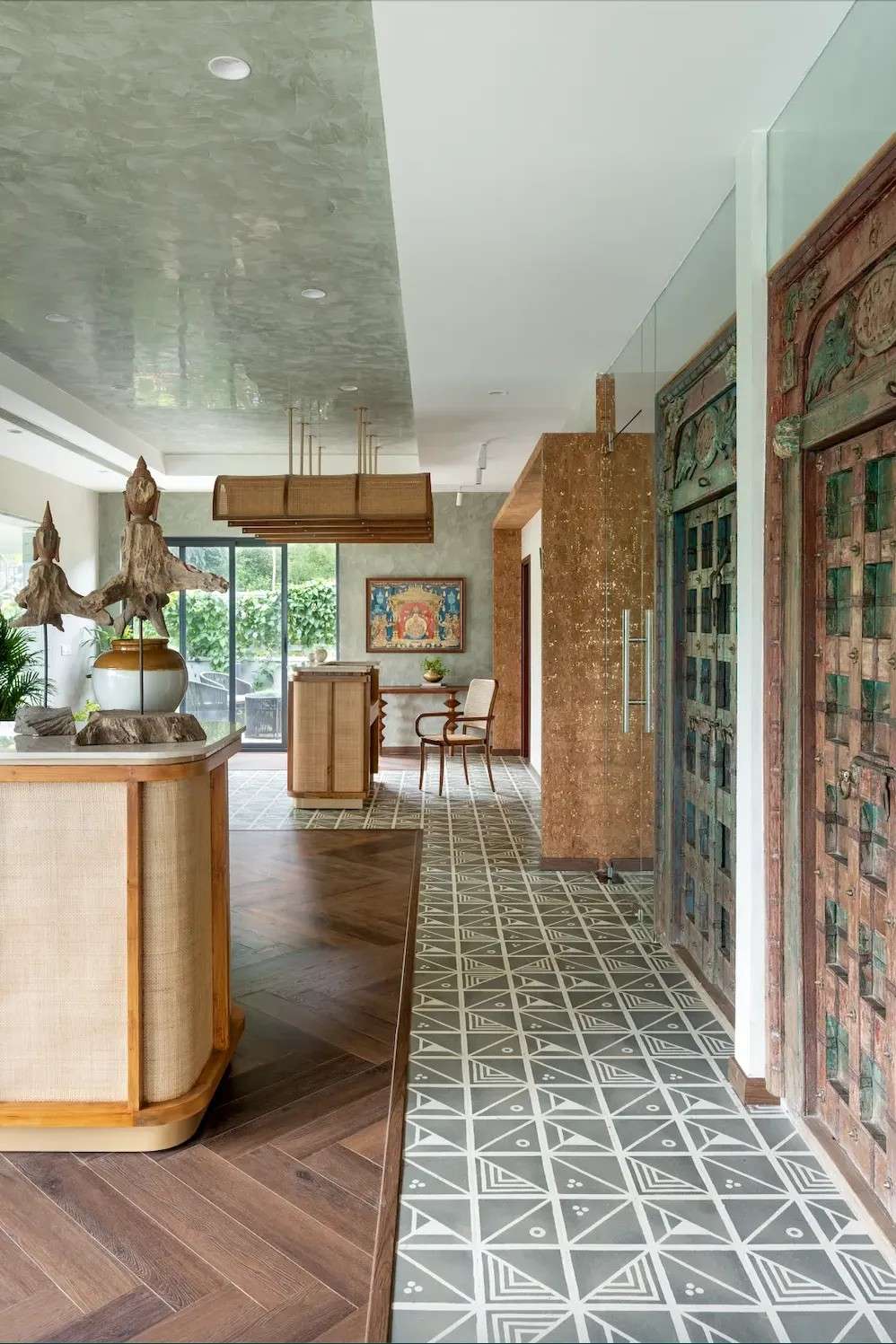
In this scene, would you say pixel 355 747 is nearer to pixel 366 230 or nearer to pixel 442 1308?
pixel 366 230

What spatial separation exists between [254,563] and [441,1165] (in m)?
9.25

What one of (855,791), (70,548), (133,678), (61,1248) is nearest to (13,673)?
→ (70,548)

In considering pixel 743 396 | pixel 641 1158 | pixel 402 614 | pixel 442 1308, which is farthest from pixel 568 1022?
pixel 402 614

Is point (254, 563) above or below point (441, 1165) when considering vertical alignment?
above

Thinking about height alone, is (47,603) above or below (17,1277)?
above

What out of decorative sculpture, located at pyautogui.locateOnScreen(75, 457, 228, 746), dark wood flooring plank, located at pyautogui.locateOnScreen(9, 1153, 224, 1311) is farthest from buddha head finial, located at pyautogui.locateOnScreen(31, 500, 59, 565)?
dark wood flooring plank, located at pyautogui.locateOnScreen(9, 1153, 224, 1311)

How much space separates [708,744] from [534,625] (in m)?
6.22

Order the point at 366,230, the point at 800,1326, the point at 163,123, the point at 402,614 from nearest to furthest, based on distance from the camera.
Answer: the point at 800,1326, the point at 163,123, the point at 366,230, the point at 402,614

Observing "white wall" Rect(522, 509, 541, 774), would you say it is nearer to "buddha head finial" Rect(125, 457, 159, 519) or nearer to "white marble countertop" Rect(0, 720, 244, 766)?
"buddha head finial" Rect(125, 457, 159, 519)

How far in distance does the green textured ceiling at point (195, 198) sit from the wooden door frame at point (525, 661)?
13.2ft

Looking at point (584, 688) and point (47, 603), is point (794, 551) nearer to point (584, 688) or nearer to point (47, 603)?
point (47, 603)

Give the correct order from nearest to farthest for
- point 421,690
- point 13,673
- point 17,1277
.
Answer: point 17,1277 → point 13,673 → point 421,690

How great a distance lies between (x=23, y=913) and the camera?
2.55 m

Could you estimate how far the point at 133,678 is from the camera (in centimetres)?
287
